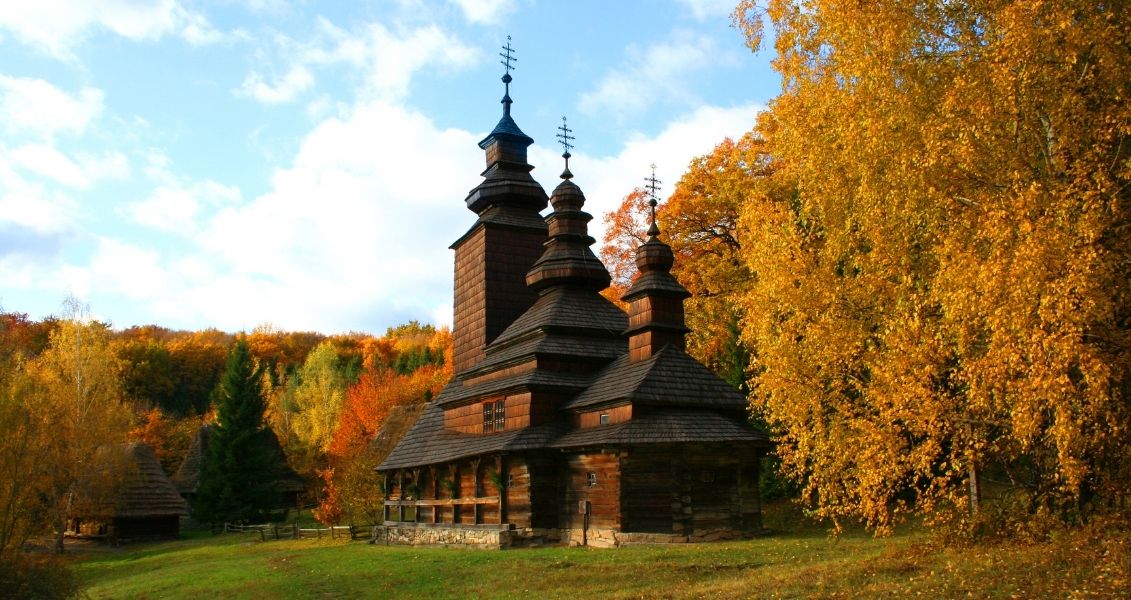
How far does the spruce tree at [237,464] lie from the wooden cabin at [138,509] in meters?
2.26

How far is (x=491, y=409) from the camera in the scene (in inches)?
979

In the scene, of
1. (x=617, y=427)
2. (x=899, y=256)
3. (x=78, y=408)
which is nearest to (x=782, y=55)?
(x=899, y=256)

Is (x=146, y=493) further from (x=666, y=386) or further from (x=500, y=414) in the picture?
(x=666, y=386)

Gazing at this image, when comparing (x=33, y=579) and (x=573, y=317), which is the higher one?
(x=573, y=317)

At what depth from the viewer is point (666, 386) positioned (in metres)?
20.7

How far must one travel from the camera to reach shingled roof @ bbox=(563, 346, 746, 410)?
2034cm

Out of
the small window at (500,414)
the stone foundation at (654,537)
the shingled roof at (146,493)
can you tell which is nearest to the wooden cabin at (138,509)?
the shingled roof at (146,493)

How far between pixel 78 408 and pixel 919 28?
3406 centimetres

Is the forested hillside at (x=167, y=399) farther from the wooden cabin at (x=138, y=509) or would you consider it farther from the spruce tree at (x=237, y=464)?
the spruce tree at (x=237, y=464)

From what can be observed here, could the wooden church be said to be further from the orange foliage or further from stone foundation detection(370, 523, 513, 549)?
the orange foliage

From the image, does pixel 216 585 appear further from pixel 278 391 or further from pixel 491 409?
pixel 278 391

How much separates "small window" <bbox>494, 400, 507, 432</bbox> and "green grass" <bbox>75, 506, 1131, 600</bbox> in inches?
151

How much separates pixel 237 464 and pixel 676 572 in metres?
32.2

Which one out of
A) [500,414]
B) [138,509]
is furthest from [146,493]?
[500,414]
